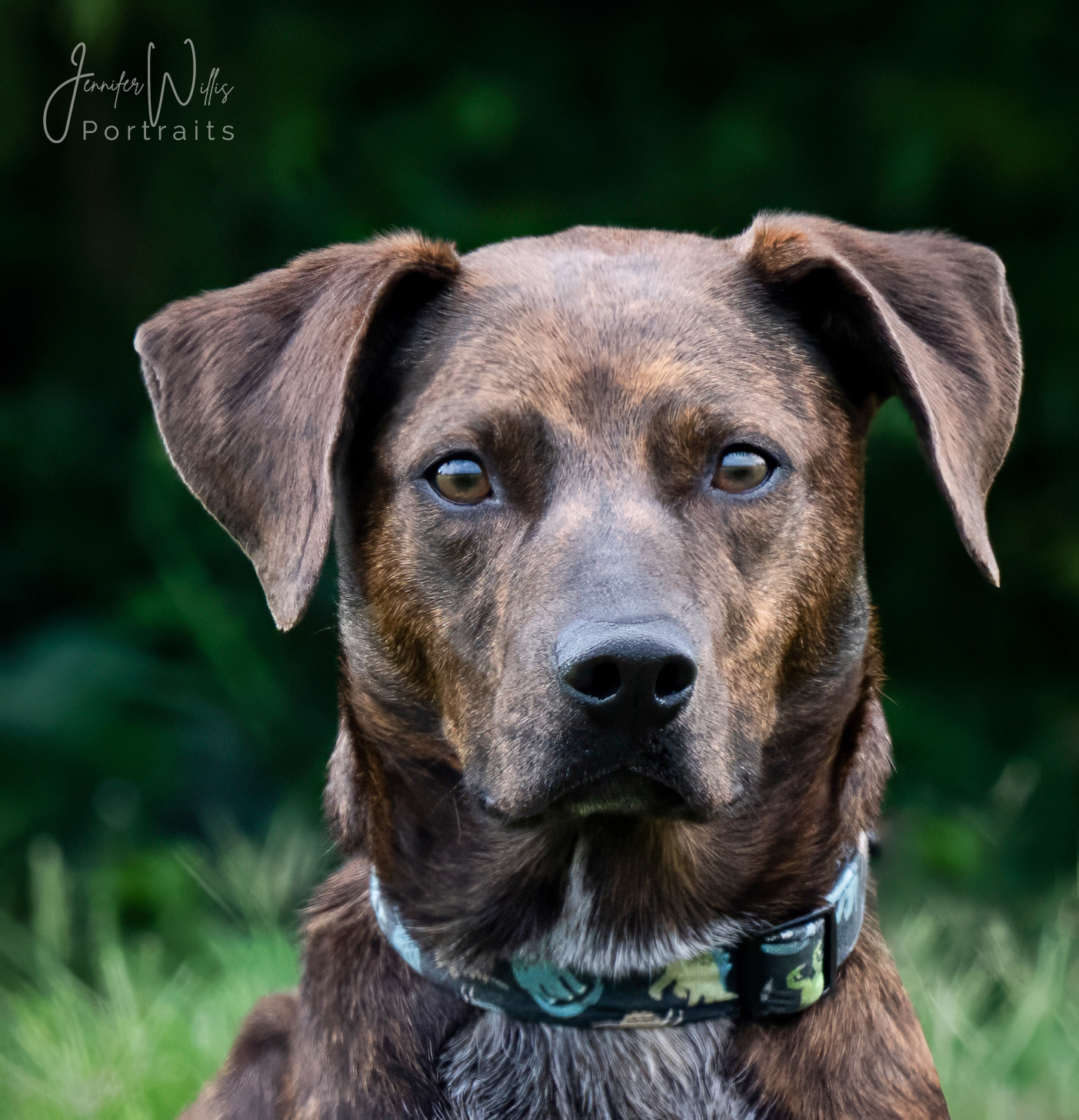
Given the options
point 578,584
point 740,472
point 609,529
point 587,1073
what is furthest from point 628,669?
point 587,1073

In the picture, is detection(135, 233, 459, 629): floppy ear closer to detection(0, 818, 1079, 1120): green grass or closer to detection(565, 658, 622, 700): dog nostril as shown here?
detection(565, 658, 622, 700): dog nostril

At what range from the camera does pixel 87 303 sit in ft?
19.7

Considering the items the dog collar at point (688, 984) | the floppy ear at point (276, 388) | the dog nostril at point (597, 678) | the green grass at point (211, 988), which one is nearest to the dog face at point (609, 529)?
the dog nostril at point (597, 678)

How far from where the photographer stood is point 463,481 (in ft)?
8.67

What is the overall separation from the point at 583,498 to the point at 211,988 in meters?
2.57

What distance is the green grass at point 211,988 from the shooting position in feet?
12.4

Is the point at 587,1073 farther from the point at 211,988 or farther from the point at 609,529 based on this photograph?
the point at 211,988

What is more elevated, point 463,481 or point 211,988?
point 463,481

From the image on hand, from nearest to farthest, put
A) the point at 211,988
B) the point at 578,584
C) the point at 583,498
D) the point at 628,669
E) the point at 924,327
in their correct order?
the point at 628,669 → the point at 578,584 → the point at 583,498 → the point at 924,327 → the point at 211,988

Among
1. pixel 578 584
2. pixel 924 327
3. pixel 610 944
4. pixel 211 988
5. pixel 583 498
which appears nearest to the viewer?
pixel 578 584

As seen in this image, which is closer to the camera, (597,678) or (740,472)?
(597,678)

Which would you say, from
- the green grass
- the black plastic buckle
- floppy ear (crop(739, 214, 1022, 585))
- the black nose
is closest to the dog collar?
the black plastic buckle

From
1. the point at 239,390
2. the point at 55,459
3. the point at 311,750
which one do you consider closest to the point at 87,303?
the point at 55,459

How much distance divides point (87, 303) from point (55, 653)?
1425 mm
